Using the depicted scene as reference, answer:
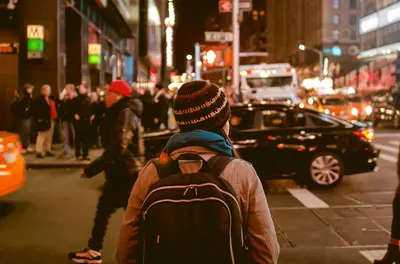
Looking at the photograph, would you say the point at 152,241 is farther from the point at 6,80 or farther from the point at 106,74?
the point at 106,74

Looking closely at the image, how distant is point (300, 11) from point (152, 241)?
130327 mm

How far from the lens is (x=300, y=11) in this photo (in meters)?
128

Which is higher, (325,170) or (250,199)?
(250,199)

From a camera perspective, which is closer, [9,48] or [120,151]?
[120,151]

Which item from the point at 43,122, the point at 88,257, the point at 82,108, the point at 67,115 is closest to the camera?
the point at 88,257

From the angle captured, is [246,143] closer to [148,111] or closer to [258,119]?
[258,119]

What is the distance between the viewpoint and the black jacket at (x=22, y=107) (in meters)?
15.6

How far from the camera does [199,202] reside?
2.37m

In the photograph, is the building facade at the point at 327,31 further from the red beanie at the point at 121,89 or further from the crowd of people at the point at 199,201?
the crowd of people at the point at 199,201

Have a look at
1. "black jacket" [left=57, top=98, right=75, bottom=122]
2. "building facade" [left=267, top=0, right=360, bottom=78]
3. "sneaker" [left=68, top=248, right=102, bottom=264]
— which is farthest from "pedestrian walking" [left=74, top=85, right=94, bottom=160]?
"building facade" [left=267, top=0, right=360, bottom=78]

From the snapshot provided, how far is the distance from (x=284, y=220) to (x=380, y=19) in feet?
316

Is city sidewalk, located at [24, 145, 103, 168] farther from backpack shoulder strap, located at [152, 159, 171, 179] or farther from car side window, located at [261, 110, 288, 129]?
backpack shoulder strap, located at [152, 159, 171, 179]

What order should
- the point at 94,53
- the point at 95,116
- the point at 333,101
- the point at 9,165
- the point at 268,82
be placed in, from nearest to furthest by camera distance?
the point at 9,165
the point at 95,116
the point at 94,53
the point at 333,101
the point at 268,82

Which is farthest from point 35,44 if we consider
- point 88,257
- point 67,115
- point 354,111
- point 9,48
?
point 354,111
